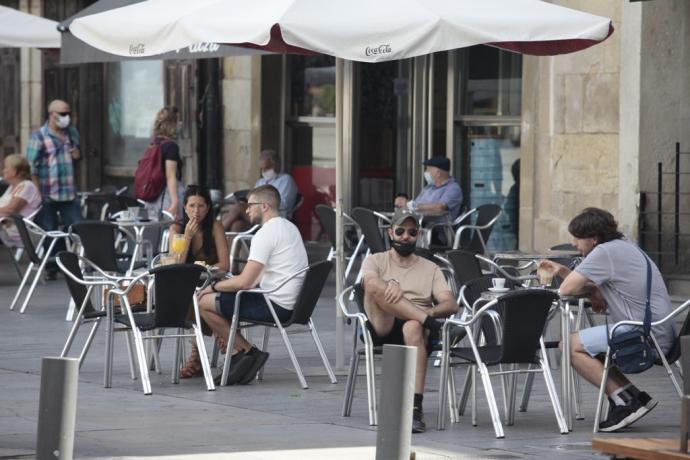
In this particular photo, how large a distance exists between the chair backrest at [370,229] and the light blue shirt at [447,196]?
2.86ft

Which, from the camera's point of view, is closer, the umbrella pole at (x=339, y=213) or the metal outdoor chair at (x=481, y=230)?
the umbrella pole at (x=339, y=213)

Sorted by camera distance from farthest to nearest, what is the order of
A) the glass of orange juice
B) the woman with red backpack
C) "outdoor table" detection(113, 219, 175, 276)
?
the woman with red backpack < "outdoor table" detection(113, 219, 175, 276) < the glass of orange juice

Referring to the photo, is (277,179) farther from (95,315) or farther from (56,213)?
(95,315)

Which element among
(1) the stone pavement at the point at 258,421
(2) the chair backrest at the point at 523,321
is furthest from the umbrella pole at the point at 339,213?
(2) the chair backrest at the point at 523,321

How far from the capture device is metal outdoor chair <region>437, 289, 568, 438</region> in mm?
8875

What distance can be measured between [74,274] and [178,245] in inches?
31.2

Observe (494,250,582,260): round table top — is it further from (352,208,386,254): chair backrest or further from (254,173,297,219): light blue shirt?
(254,173,297,219): light blue shirt

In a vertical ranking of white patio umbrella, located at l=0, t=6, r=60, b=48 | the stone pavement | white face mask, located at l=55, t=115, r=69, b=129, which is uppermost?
white patio umbrella, located at l=0, t=6, r=60, b=48

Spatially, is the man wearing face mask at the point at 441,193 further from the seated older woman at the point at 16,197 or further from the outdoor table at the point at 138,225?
the seated older woman at the point at 16,197

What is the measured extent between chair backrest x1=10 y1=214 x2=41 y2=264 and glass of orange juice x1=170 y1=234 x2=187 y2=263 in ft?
12.7

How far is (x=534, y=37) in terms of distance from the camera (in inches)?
399

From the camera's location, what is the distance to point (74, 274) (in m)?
10.7

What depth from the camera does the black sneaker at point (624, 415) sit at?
8992 millimetres

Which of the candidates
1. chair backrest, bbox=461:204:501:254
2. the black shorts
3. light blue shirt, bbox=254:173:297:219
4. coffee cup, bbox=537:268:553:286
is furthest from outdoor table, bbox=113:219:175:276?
coffee cup, bbox=537:268:553:286
